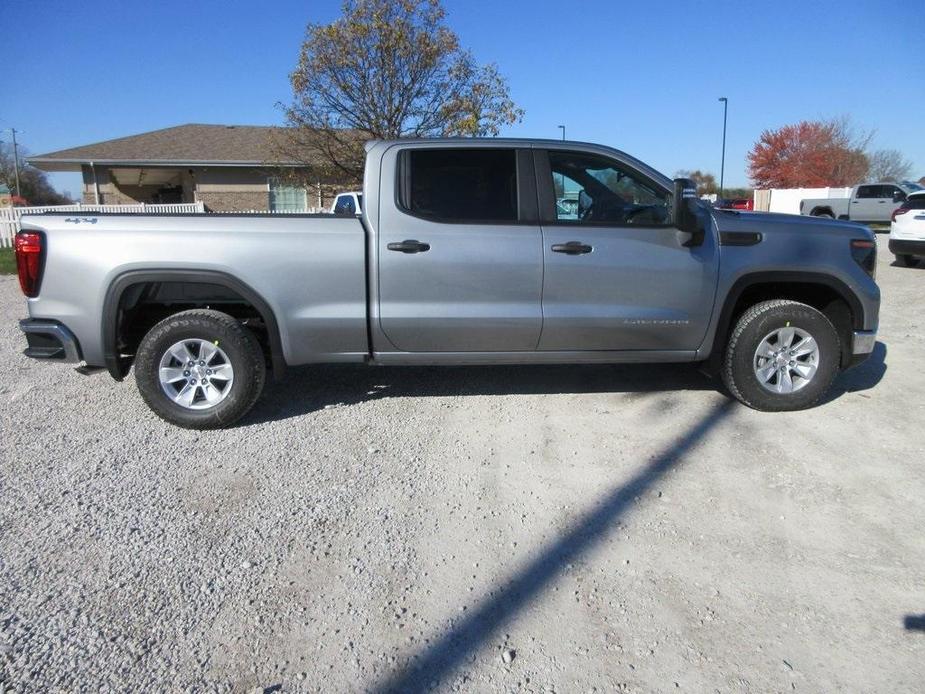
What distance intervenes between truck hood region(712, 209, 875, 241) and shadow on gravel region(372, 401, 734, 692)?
1734mm

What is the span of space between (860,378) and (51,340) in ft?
20.9

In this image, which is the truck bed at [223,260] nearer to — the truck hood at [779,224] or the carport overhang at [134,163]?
the truck hood at [779,224]

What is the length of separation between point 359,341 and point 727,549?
259 cm

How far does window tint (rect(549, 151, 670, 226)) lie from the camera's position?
4641mm

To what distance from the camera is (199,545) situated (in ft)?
10.2

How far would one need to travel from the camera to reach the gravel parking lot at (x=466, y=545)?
2383 millimetres

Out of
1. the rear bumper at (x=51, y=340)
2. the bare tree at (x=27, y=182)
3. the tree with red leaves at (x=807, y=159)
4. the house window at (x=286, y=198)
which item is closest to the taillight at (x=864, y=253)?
the rear bumper at (x=51, y=340)

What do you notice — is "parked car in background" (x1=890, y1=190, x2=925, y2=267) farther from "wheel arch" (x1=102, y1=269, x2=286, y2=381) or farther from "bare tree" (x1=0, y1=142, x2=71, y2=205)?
"bare tree" (x1=0, y1=142, x2=71, y2=205)

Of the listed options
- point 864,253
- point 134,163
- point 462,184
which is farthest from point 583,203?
point 134,163

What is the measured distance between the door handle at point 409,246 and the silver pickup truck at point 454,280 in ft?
0.04

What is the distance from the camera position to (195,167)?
25031 millimetres

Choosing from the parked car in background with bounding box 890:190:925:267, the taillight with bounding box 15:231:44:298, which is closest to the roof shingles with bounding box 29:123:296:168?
the parked car in background with bounding box 890:190:925:267

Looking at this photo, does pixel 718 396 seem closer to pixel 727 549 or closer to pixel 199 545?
pixel 727 549

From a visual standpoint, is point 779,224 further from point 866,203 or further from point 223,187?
point 866,203
